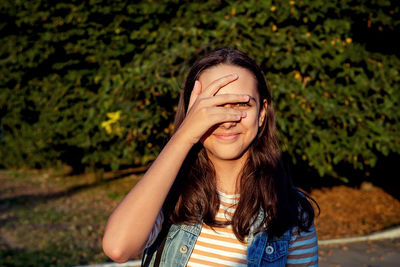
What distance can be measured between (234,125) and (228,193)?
0.33 m

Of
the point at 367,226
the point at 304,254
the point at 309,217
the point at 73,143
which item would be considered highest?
the point at 309,217

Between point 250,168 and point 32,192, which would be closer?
point 250,168

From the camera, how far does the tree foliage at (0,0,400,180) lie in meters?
4.80

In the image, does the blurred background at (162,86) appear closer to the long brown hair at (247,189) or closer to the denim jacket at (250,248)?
the long brown hair at (247,189)

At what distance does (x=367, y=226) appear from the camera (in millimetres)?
6637

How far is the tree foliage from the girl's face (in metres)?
3.00

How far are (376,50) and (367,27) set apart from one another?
1.44 feet

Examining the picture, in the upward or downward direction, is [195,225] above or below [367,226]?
above

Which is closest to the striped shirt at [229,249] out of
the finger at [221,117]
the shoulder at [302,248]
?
the shoulder at [302,248]

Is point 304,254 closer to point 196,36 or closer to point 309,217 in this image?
point 309,217

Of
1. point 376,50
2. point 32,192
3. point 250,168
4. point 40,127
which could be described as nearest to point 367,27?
A: point 376,50

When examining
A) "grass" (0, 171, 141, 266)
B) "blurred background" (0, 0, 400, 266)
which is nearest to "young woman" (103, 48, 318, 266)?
"blurred background" (0, 0, 400, 266)

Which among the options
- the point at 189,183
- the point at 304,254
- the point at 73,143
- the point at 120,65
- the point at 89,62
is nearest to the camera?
the point at 304,254

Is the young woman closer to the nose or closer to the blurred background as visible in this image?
the nose
